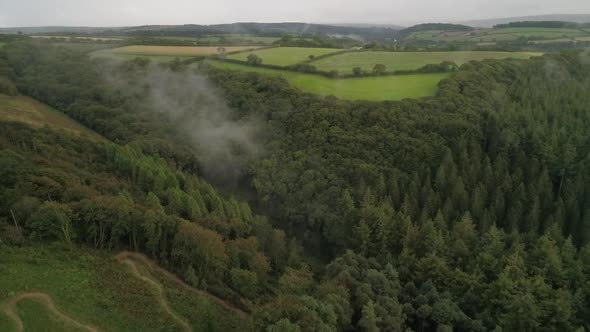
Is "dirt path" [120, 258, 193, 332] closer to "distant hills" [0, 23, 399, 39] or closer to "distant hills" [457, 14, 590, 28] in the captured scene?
"distant hills" [0, 23, 399, 39]

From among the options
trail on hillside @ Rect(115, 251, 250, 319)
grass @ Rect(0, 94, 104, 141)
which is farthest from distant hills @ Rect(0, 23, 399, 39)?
trail on hillside @ Rect(115, 251, 250, 319)

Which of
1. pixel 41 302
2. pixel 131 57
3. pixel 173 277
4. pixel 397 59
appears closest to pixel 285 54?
pixel 397 59

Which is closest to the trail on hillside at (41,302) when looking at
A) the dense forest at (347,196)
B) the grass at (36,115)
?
the dense forest at (347,196)

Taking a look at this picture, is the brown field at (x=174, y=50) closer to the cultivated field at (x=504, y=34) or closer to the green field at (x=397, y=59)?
the green field at (x=397, y=59)

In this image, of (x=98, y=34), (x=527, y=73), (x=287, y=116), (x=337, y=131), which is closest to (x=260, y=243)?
(x=337, y=131)

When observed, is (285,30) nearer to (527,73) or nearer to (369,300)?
(527,73)

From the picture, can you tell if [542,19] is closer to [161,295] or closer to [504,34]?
[504,34]
